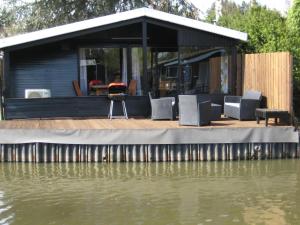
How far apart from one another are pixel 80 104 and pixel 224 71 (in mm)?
4071

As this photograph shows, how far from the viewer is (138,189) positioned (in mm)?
9000

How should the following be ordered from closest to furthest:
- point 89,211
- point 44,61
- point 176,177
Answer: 1. point 89,211
2. point 176,177
3. point 44,61

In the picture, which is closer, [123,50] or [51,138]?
[51,138]

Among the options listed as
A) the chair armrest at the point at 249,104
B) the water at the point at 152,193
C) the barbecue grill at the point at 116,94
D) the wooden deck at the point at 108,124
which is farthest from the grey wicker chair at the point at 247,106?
the barbecue grill at the point at 116,94

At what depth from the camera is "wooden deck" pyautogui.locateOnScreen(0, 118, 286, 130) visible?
38.0ft

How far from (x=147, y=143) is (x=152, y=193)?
8.17ft

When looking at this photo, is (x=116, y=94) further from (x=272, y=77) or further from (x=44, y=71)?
(x=272, y=77)

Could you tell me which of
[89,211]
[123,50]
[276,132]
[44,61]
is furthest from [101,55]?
[89,211]

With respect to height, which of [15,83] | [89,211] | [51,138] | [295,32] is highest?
[295,32]

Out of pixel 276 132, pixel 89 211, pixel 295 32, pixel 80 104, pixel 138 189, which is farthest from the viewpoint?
pixel 295 32

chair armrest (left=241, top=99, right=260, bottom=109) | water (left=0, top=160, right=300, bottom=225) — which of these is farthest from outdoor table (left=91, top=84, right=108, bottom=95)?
water (left=0, top=160, right=300, bottom=225)

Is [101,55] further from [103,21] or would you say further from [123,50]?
[103,21]

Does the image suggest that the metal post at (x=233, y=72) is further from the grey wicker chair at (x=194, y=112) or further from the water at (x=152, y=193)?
the water at (x=152, y=193)

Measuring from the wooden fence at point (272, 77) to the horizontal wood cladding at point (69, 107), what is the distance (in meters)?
2.76
